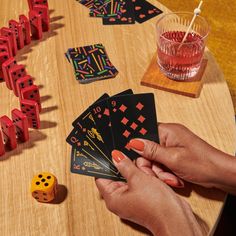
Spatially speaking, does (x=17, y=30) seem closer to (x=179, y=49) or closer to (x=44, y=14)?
(x=44, y=14)

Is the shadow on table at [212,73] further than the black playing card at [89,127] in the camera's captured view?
Yes

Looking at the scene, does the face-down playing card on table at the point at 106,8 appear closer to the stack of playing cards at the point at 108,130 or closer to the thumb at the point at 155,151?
the stack of playing cards at the point at 108,130

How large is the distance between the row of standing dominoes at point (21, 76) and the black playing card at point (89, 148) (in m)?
0.10

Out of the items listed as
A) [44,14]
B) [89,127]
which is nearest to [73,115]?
[89,127]

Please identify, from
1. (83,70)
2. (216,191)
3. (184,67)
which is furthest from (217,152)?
(83,70)

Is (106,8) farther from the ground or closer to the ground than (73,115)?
farther from the ground

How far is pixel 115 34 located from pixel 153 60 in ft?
0.56

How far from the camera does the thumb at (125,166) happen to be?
0.90 m

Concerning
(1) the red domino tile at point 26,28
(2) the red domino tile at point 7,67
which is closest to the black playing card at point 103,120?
(2) the red domino tile at point 7,67

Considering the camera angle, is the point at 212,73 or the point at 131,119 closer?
the point at 131,119

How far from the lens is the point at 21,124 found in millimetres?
996

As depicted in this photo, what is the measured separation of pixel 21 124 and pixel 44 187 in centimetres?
19

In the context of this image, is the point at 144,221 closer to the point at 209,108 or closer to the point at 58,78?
the point at 209,108

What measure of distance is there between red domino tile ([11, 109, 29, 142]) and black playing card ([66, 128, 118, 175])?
0.33ft
